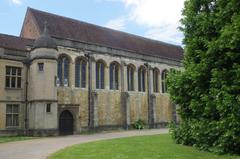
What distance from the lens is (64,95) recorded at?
94.8ft

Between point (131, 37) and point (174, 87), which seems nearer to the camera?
point (174, 87)

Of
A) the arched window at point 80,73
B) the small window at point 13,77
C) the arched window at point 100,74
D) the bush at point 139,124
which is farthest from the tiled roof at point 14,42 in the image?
the bush at point 139,124

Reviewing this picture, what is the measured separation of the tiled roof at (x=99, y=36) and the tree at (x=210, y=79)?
17040mm

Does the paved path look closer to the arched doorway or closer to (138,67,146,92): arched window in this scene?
the arched doorway

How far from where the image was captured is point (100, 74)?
32750 mm

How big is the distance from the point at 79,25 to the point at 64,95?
9.79 meters

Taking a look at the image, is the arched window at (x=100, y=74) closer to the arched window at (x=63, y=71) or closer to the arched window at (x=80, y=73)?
the arched window at (x=80, y=73)

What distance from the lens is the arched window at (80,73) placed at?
100ft

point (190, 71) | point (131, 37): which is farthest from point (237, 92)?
point (131, 37)

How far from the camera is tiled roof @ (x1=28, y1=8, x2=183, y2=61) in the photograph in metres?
31.4

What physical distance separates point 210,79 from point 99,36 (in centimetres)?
2275

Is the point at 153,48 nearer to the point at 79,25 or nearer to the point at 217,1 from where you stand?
the point at 79,25

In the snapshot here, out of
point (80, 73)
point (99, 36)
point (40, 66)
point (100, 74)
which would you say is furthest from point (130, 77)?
point (40, 66)

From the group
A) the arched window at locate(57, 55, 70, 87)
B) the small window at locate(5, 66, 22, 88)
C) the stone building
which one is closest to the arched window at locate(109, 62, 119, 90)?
the stone building
